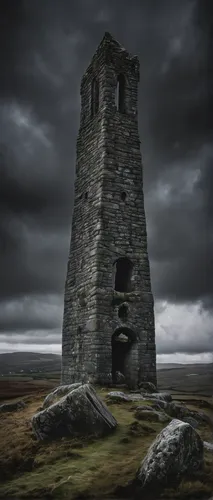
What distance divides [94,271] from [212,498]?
11884 mm

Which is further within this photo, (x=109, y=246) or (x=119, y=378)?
(x=109, y=246)

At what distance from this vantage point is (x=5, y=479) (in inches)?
253

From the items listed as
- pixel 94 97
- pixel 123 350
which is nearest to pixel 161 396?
pixel 123 350

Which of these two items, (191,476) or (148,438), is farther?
(148,438)

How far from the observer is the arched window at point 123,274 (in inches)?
711

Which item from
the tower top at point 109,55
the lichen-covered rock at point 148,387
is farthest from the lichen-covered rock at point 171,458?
the tower top at point 109,55

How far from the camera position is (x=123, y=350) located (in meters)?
17.8

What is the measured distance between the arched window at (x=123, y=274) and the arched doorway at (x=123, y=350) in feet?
6.53

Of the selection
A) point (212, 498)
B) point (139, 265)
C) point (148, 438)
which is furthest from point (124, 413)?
point (139, 265)

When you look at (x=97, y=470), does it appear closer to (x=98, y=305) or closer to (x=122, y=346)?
(x=98, y=305)

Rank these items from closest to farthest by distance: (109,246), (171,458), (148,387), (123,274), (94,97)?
(171,458) < (148,387) < (109,246) < (123,274) < (94,97)

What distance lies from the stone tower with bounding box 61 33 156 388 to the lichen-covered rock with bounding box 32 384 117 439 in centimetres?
696

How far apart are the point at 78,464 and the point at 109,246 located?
1115cm

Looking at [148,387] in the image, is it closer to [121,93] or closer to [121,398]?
[121,398]
